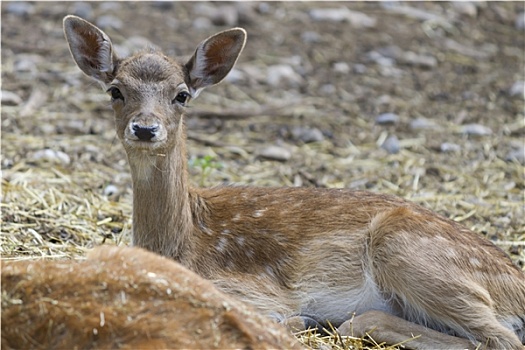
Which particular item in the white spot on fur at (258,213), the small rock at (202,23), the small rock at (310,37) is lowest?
the small rock at (310,37)

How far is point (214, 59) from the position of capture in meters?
7.16

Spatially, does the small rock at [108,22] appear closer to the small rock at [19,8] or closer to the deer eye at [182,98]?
the small rock at [19,8]

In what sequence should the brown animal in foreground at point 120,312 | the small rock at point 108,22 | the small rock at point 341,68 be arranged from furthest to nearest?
the small rock at point 341,68 < the small rock at point 108,22 < the brown animal in foreground at point 120,312

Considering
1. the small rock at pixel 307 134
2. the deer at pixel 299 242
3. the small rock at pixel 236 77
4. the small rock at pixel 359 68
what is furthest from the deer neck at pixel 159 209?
the small rock at pixel 359 68

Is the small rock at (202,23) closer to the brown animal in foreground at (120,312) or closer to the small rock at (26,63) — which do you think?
the small rock at (26,63)

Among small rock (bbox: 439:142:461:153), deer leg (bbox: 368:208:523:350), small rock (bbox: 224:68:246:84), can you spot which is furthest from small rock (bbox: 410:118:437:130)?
deer leg (bbox: 368:208:523:350)

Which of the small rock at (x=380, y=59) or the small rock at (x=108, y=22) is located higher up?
the small rock at (x=108, y=22)

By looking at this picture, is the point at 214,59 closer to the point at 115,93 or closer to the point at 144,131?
the point at 115,93

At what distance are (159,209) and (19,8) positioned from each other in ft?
23.4

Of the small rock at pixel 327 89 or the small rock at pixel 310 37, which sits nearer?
the small rock at pixel 327 89

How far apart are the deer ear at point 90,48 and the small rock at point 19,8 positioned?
6.14 m

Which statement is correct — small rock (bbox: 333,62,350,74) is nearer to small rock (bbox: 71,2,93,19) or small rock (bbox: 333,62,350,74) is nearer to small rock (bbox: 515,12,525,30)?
small rock (bbox: 71,2,93,19)

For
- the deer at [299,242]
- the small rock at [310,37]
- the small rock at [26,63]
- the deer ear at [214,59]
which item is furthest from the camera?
the small rock at [310,37]

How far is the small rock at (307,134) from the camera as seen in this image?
34.5 feet
